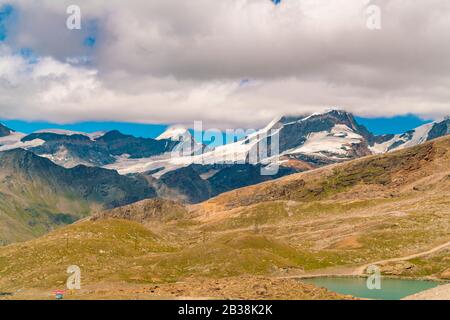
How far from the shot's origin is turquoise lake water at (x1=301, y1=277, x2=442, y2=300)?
125938 mm

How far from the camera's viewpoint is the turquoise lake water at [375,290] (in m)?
126

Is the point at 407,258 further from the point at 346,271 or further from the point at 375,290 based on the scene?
the point at 375,290

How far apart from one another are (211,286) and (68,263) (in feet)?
254

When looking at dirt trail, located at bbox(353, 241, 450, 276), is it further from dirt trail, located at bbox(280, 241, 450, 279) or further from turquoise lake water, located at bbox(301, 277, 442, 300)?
turquoise lake water, located at bbox(301, 277, 442, 300)

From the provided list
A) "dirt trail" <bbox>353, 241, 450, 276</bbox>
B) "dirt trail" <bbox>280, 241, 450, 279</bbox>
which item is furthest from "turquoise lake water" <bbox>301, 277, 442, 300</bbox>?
"dirt trail" <bbox>353, 241, 450, 276</bbox>

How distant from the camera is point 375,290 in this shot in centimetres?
13662

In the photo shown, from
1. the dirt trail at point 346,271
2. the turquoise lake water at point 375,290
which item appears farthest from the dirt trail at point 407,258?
the turquoise lake water at point 375,290

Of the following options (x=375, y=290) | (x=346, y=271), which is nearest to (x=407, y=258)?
(x=346, y=271)

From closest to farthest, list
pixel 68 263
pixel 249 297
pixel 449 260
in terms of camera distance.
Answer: pixel 249 297 → pixel 68 263 → pixel 449 260

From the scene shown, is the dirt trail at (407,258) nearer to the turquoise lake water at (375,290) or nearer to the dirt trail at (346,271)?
the dirt trail at (346,271)
